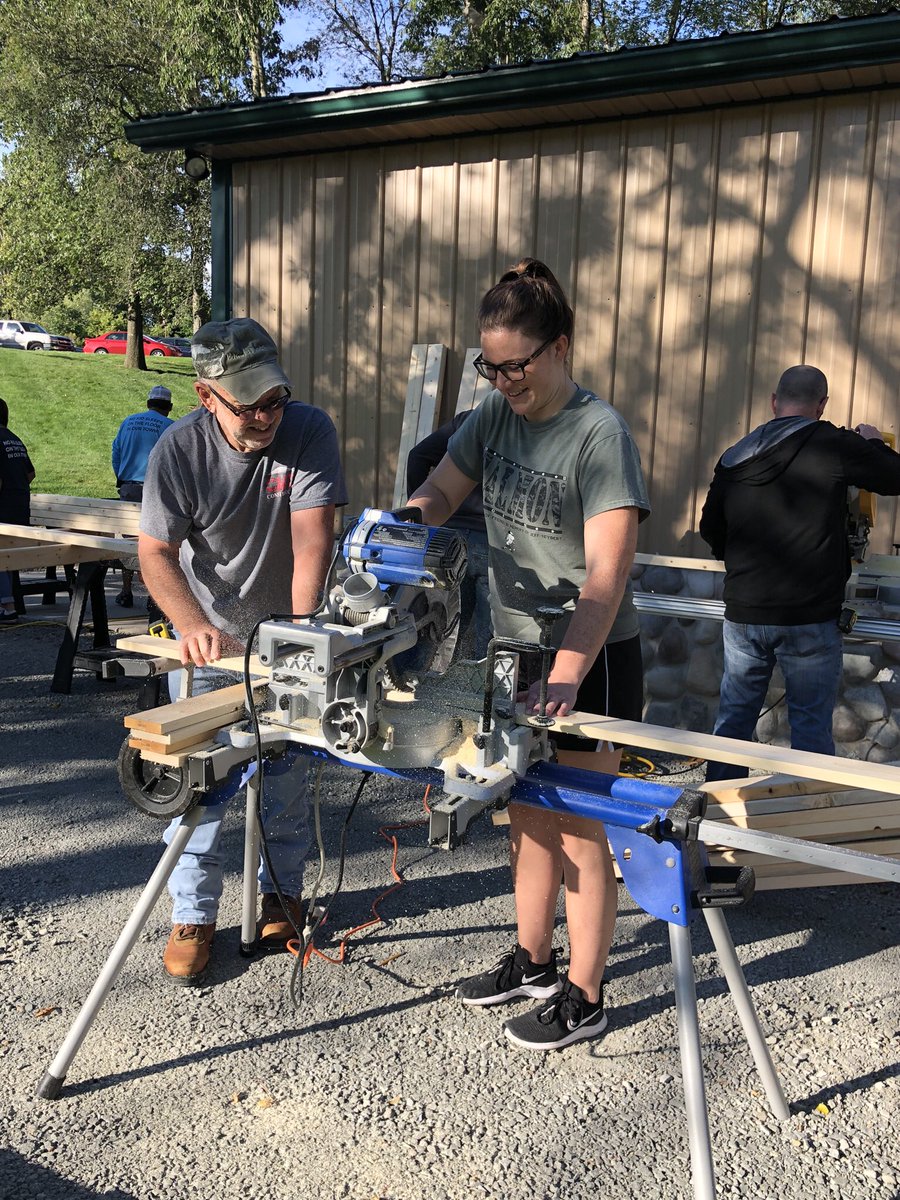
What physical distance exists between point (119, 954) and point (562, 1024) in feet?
4.06

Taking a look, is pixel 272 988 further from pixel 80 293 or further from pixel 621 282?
pixel 80 293

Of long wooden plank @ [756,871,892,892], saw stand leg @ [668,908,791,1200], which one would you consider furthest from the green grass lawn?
saw stand leg @ [668,908,791,1200]

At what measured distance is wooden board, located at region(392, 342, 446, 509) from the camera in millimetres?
6672

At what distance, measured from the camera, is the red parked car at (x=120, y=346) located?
118ft

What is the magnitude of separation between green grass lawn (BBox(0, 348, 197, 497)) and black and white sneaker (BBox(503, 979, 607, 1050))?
47.2 feet

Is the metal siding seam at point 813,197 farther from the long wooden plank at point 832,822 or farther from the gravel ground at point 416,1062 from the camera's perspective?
the gravel ground at point 416,1062

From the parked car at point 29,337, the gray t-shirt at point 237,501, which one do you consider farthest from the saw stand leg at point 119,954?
the parked car at point 29,337

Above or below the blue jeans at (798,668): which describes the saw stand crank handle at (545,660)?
above

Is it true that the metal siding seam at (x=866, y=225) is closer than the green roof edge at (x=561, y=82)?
No

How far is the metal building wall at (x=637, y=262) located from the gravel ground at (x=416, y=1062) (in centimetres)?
297

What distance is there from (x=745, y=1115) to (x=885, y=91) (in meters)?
5.07

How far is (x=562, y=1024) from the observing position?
2.90 meters

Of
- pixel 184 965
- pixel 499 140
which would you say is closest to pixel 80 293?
pixel 499 140

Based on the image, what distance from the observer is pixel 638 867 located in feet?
7.11
